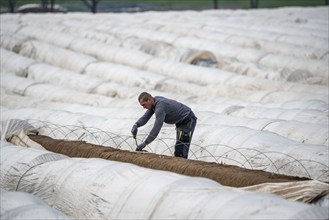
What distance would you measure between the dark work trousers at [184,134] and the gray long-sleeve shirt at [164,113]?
7.5 inches

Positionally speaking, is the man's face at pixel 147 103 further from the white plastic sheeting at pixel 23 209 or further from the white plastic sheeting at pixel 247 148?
the white plastic sheeting at pixel 23 209

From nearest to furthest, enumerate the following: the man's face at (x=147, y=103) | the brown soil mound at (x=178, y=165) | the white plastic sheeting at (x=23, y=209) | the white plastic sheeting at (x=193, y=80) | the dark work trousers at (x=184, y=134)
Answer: the white plastic sheeting at (x=23, y=209) → the brown soil mound at (x=178, y=165) → the man's face at (x=147, y=103) → the dark work trousers at (x=184, y=134) → the white plastic sheeting at (x=193, y=80)

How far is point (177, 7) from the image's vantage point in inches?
2611

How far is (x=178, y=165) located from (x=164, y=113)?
100cm

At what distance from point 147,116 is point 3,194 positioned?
3512 millimetres

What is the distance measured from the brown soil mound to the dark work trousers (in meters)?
0.55

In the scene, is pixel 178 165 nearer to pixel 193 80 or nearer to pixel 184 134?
pixel 184 134

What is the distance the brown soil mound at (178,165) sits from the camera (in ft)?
32.6

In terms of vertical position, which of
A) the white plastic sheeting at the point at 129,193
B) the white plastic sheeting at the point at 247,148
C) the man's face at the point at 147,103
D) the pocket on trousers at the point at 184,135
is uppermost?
the man's face at the point at 147,103

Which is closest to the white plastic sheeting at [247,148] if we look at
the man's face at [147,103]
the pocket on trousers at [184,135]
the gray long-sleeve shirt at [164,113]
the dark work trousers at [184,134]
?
the dark work trousers at [184,134]

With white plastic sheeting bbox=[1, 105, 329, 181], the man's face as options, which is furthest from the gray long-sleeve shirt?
white plastic sheeting bbox=[1, 105, 329, 181]

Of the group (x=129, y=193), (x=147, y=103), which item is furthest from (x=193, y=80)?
(x=129, y=193)

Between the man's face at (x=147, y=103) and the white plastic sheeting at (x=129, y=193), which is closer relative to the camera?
the white plastic sheeting at (x=129, y=193)

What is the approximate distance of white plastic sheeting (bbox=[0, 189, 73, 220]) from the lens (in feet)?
26.6
